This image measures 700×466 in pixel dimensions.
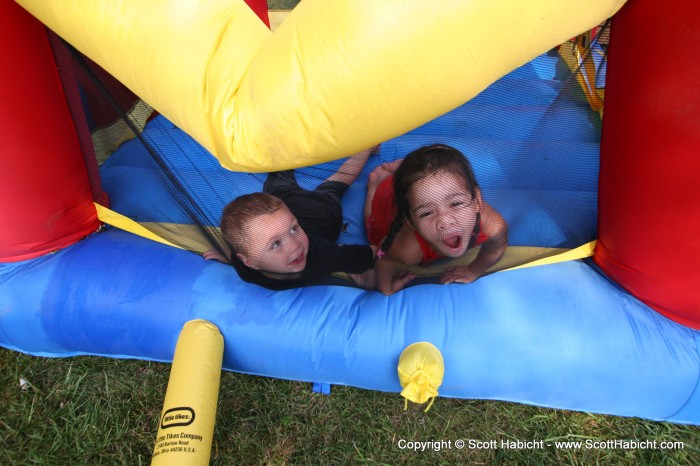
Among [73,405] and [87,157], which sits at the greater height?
[87,157]

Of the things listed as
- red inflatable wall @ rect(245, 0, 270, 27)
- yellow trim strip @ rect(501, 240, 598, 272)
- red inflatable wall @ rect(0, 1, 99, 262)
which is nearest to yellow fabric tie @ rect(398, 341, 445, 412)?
yellow trim strip @ rect(501, 240, 598, 272)

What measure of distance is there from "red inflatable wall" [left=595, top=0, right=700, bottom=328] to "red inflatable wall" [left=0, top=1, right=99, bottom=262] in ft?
4.80

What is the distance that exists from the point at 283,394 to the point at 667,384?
40.8 inches

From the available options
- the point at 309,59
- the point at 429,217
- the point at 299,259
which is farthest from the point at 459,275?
the point at 309,59

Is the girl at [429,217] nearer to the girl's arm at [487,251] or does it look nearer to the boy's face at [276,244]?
the girl's arm at [487,251]

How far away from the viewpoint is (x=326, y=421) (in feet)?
4.60

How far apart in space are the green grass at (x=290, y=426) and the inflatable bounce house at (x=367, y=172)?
75 mm

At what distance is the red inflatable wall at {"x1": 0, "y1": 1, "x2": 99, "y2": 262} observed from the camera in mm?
1249

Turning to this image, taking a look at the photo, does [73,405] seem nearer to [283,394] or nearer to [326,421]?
[283,394]

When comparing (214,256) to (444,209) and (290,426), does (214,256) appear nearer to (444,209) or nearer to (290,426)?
(290,426)

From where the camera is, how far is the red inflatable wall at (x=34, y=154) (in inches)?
49.2

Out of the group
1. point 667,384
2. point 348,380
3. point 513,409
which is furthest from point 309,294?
point 667,384

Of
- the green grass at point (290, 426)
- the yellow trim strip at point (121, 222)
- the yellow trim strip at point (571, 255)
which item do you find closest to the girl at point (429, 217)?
the yellow trim strip at point (571, 255)

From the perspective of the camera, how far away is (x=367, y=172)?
149 centimetres
